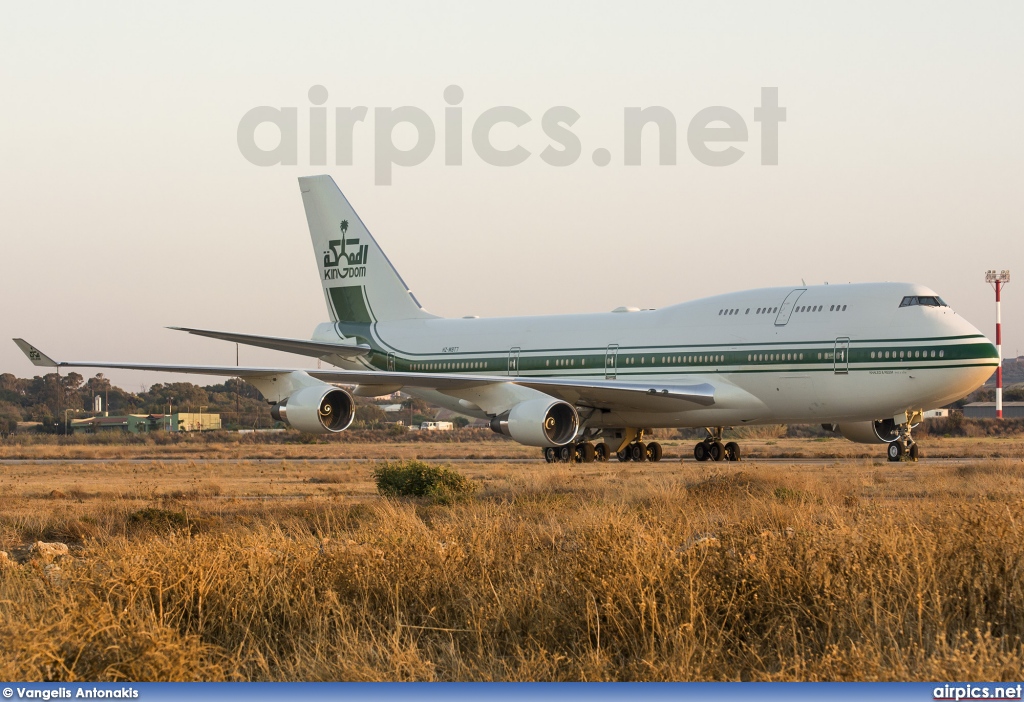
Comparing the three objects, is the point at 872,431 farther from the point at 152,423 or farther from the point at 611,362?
the point at 152,423

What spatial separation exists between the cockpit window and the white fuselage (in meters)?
0.13

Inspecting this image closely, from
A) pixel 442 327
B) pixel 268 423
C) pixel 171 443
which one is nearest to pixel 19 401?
pixel 268 423

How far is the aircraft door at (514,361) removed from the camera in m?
34.9

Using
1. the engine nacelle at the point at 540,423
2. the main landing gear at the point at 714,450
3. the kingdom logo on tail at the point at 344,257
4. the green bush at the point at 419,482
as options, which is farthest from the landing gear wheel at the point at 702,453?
the green bush at the point at 419,482

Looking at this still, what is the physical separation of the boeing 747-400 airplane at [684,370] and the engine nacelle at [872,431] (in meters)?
0.05

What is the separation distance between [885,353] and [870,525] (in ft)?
65.2

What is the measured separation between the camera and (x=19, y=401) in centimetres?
13088

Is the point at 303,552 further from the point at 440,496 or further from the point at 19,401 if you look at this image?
the point at 19,401

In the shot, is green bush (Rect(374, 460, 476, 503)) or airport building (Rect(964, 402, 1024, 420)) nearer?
green bush (Rect(374, 460, 476, 503))

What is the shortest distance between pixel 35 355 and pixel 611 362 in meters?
14.9

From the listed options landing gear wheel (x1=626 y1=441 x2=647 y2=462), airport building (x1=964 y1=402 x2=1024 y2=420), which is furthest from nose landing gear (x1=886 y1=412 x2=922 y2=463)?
airport building (x1=964 y1=402 x2=1024 y2=420)

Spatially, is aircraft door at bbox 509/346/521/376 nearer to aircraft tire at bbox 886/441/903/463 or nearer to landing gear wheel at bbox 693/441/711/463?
landing gear wheel at bbox 693/441/711/463

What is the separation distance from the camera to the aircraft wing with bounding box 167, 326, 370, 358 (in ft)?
101

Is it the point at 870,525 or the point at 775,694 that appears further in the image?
the point at 870,525
